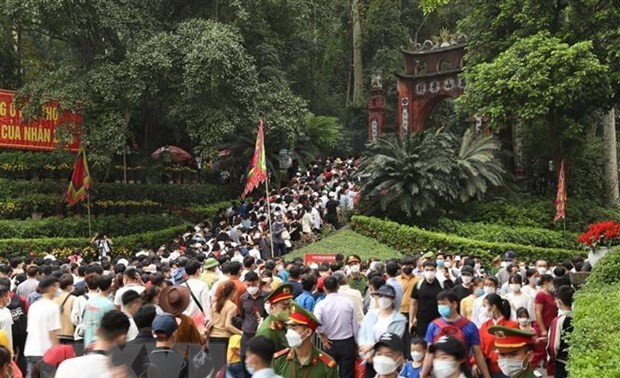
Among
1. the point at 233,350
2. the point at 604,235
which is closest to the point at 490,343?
the point at 233,350

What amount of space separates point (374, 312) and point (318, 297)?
1617mm

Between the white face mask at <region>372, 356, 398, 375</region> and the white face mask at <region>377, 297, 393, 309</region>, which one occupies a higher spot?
the white face mask at <region>377, 297, 393, 309</region>

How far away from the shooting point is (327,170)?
112ft

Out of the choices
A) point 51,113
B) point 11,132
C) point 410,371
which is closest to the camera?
point 410,371

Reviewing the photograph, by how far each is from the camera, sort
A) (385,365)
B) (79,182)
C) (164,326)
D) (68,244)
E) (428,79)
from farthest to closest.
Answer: (428,79) → (68,244) → (79,182) → (164,326) → (385,365)

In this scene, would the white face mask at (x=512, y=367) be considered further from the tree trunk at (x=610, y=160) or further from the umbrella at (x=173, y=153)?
the umbrella at (x=173, y=153)

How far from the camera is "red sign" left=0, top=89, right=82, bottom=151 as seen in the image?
2369cm

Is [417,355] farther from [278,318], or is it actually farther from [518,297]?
[518,297]

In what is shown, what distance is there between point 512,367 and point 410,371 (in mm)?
856

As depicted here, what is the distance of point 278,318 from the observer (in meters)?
6.86

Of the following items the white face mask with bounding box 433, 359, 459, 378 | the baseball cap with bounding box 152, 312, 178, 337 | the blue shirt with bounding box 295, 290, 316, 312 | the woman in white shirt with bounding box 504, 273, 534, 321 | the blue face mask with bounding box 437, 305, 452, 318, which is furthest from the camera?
the woman in white shirt with bounding box 504, 273, 534, 321

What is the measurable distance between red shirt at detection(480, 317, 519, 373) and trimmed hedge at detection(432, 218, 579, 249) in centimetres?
1573

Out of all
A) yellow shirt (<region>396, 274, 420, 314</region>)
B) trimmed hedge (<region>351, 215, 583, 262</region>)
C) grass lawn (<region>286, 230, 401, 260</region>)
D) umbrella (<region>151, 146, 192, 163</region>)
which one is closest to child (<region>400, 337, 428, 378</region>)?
yellow shirt (<region>396, 274, 420, 314</region>)

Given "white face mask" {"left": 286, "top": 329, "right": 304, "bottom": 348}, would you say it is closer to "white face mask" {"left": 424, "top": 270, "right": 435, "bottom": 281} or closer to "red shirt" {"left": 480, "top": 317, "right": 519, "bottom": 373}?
"red shirt" {"left": 480, "top": 317, "right": 519, "bottom": 373}
